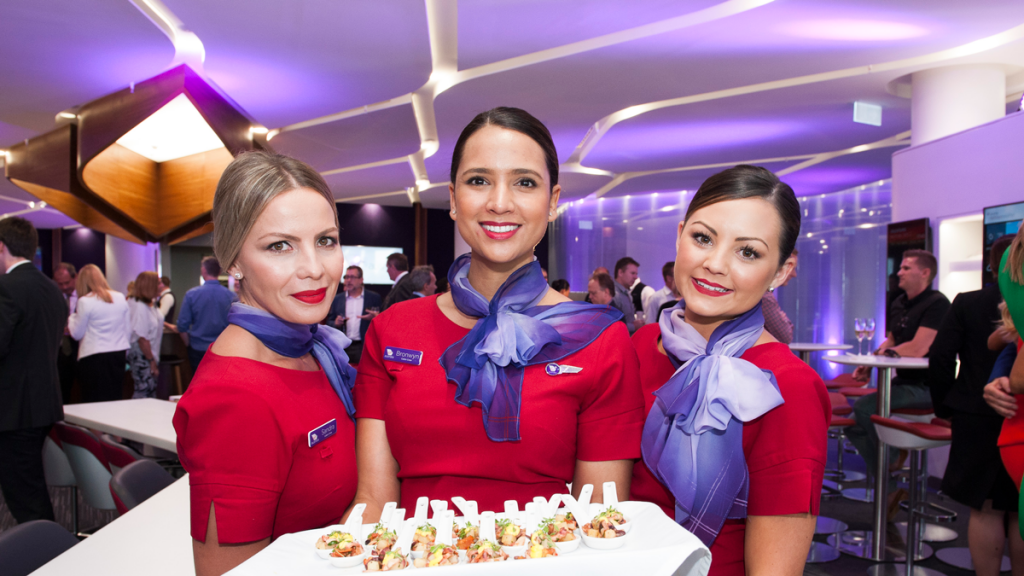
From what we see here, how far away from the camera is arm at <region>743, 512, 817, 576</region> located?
3.89 ft

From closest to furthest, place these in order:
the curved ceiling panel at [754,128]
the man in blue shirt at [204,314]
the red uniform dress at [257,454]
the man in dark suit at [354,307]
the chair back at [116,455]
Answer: the red uniform dress at [257,454] → the chair back at [116,455] → the man in blue shirt at [204,314] → the curved ceiling panel at [754,128] → the man in dark suit at [354,307]

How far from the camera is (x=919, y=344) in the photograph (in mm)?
4727

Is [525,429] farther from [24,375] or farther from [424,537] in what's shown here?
[24,375]

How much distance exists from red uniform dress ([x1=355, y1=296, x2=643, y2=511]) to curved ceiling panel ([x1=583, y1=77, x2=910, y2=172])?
6.08m

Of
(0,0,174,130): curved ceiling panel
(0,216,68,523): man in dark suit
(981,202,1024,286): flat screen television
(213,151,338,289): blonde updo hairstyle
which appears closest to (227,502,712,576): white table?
(213,151,338,289): blonde updo hairstyle

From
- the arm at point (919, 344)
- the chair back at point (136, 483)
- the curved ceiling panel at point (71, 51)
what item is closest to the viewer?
the chair back at point (136, 483)

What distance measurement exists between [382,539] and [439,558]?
0.12 m

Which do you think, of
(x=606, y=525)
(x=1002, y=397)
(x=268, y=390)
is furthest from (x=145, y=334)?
(x=1002, y=397)

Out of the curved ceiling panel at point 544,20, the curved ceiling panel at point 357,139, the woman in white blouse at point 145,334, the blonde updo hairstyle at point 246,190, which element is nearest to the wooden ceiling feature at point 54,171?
the woman in white blouse at point 145,334

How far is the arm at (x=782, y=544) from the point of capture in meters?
1.18

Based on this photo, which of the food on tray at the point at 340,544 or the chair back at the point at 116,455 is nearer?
the food on tray at the point at 340,544

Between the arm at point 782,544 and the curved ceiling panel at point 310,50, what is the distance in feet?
14.2

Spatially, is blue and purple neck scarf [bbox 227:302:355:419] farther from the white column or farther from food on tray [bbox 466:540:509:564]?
the white column

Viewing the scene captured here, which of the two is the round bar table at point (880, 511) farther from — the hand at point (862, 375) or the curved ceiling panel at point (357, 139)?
the curved ceiling panel at point (357, 139)
